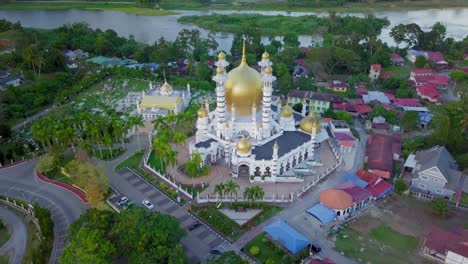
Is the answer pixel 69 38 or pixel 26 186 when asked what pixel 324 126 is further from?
pixel 69 38

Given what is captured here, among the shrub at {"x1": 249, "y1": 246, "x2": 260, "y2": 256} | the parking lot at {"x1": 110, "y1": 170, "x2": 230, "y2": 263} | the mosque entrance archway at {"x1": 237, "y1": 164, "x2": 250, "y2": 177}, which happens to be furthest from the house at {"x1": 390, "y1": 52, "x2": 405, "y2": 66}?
the shrub at {"x1": 249, "y1": 246, "x2": 260, "y2": 256}

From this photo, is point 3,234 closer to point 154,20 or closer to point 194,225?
point 194,225

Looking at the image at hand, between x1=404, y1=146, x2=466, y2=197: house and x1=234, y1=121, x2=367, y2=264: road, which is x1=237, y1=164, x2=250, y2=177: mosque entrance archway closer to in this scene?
x1=234, y1=121, x2=367, y2=264: road

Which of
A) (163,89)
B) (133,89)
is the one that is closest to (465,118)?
(163,89)

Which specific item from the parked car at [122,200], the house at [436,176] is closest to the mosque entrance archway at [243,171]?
the parked car at [122,200]

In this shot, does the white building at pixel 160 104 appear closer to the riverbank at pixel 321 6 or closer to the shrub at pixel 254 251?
the shrub at pixel 254 251
